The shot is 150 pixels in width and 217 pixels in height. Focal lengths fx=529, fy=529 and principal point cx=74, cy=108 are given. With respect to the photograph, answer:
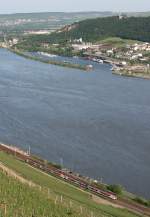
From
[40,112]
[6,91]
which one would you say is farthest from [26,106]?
[6,91]

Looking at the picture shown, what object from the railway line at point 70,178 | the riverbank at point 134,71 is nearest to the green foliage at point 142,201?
the railway line at point 70,178

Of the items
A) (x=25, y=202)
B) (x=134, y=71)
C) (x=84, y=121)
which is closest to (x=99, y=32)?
(x=134, y=71)

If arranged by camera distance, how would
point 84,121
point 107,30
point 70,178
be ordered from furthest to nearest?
point 107,30 < point 84,121 < point 70,178

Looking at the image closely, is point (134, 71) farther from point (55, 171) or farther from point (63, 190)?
point (63, 190)

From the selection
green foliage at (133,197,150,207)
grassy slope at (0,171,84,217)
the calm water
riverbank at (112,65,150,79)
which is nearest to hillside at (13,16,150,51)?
riverbank at (112,65,150,79)

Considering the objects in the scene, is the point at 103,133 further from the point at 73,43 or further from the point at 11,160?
the point at 73,43

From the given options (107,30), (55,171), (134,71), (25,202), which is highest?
(25,202)

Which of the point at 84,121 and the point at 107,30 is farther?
the point at 107,30

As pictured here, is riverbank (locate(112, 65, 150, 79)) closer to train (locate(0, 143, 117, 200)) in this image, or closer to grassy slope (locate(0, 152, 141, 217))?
train (locate(0, 143, 117, 200))
